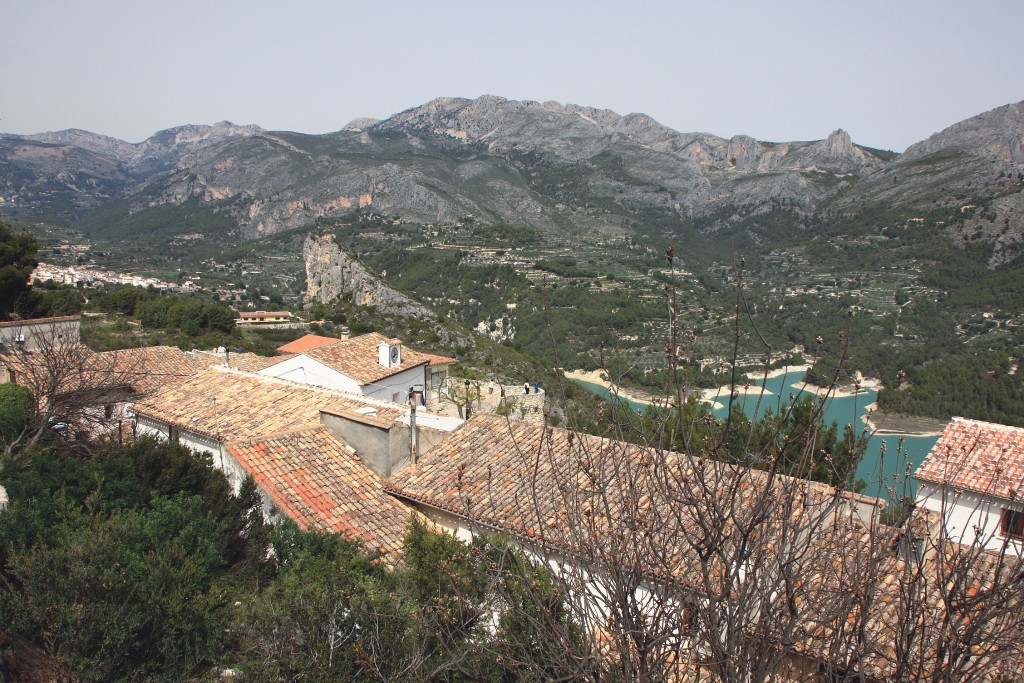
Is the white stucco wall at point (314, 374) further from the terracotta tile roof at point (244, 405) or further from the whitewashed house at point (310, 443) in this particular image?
the whitewashed house at point (310, 443)

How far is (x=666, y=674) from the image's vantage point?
3.15 meters

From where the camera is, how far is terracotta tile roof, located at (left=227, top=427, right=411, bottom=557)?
292 inches

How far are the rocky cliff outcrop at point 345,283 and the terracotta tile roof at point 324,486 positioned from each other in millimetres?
32819

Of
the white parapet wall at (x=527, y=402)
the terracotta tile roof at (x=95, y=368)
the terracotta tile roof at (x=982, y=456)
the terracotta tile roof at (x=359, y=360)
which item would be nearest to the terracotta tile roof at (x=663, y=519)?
the terracotta tile roof at (x=982, y=456)

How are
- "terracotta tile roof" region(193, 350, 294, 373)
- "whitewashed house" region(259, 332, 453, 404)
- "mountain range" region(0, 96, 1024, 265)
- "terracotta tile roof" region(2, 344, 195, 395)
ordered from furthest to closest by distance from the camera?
"mountain range" region(0, 96, 1024, 265) < "terracotta tile roof" region(193, 350, 294, 373) < "whitewashed house" region(259, 332, 453, 404) < "terracotta tile roof" region(2, 344, 195, 395)

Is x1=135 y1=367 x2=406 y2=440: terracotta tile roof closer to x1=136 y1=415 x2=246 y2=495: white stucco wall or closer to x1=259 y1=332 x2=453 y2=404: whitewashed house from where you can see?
x1=136 y1=415 x2=246 y2=495: white stucco wall

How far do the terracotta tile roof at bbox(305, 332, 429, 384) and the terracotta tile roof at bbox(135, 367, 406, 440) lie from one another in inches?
89.3

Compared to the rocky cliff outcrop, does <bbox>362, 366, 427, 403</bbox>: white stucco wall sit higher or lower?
higher

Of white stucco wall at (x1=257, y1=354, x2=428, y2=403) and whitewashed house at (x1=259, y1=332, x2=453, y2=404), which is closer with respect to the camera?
white stucco wall at (x1=257, y1=354, x2=428, y2=403)

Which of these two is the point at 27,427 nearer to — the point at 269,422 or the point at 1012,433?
the point at 269,422

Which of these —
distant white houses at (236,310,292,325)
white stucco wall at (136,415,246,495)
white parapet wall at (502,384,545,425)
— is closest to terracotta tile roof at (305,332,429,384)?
white parapet wall at (502,384,545,425)

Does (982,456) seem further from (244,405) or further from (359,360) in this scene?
(359,360)

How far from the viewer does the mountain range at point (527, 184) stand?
294 feet

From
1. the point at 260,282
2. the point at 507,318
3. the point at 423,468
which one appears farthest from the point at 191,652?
the point at 260,282
